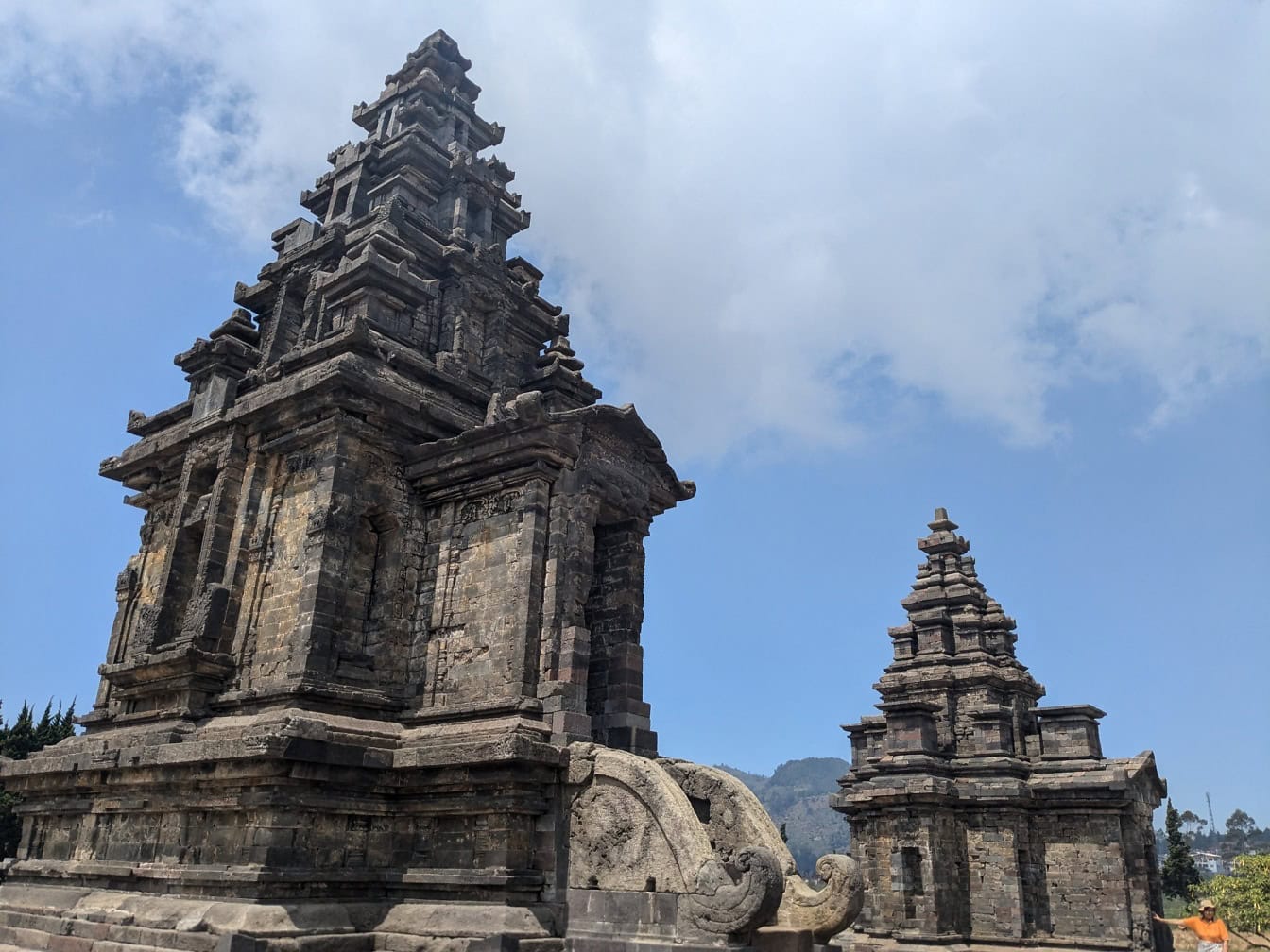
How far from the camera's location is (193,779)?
13.1 meters

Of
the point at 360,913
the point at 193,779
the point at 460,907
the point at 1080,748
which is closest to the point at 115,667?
the point at 193,779

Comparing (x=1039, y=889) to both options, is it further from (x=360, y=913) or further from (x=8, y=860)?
(x=8, y=860)

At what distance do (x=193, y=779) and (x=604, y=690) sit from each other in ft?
19.6

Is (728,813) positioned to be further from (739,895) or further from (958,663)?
(958,663)

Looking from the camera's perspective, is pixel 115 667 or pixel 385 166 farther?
pixel 385 166

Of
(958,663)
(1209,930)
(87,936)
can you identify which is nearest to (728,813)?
(1209,930)

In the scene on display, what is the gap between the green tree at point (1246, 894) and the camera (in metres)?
27.9

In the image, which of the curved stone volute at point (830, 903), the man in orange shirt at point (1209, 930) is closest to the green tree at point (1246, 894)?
the man in orange shirt at point (1209, 930)

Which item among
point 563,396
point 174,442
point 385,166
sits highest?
point 385,166

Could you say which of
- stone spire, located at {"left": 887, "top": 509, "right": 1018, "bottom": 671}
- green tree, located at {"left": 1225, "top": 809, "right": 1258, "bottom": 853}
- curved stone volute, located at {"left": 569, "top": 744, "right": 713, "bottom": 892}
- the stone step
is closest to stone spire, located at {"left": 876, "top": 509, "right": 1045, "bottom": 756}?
stone spire, located at {"left": 887, "top": 509, "right": 1018, "bottom": 671}

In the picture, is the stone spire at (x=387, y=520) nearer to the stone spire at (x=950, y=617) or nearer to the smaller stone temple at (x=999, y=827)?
the smaller stone temple at (x=999, y=827)

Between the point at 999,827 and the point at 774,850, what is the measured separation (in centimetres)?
1725

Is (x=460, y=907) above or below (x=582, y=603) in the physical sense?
below

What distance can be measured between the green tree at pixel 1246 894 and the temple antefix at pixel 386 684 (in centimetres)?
2338
